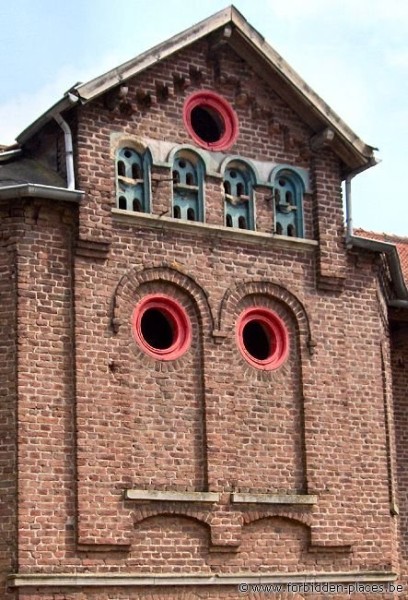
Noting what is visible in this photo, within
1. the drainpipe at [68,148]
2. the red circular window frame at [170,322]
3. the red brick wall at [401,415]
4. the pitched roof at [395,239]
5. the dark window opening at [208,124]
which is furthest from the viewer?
the pitched roof at [395,239]

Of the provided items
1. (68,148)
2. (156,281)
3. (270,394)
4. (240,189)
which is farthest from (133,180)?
(270,394)

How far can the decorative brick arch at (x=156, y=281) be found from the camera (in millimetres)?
20094

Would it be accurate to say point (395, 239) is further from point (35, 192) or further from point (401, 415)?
point (35, 192)

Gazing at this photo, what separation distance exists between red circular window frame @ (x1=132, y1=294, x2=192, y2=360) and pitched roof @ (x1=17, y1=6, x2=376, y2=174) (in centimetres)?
325

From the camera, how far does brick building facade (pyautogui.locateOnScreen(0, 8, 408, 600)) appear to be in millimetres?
19219

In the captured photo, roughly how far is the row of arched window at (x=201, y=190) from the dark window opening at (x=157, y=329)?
5.25 feet

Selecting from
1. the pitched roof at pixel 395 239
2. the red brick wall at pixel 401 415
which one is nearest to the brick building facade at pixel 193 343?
the red brick wall at pixel 401 415

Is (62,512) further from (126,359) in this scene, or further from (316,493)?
(316,493)

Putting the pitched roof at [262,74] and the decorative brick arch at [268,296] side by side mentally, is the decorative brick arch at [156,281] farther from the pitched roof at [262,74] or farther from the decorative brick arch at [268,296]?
the pitched roof at [262,74]

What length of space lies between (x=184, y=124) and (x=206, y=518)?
6304mm

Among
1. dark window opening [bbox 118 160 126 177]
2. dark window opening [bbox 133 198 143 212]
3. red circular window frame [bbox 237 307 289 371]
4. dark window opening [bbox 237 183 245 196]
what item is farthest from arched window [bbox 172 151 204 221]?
red circular window frame [bbox 237 307 289 371]

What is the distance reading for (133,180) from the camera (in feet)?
68.5

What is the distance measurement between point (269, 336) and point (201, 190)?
8.57ft

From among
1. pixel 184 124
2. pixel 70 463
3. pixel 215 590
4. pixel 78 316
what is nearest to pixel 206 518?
pixel 215 590
